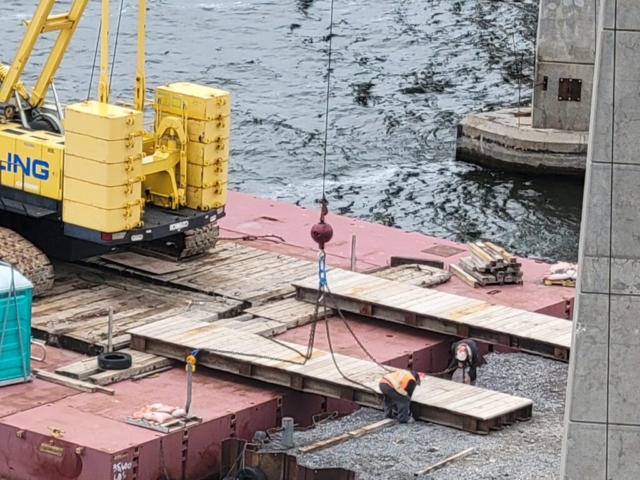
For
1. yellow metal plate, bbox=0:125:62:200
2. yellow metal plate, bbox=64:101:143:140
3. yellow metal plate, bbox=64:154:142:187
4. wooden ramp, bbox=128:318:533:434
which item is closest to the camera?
wooden ramp, bbox=128:318:533:434

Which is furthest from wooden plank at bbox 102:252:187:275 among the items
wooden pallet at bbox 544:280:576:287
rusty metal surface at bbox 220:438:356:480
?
rusty metal surface at bbox 220:438:356:480

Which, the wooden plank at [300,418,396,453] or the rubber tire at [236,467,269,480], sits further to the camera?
the wooden plank at [300,418,396,453]

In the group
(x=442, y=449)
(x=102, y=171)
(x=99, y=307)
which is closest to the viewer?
(x=442, y=449)

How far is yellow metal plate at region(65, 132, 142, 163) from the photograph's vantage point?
974 inches

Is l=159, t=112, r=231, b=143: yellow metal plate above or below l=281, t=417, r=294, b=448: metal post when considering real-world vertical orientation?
above

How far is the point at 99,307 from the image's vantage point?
2556 centimetres

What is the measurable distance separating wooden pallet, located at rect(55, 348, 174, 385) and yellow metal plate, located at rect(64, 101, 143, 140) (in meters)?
3.08

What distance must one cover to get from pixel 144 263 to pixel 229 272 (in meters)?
1.29

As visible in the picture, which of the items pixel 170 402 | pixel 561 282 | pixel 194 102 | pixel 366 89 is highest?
pixel 194 102

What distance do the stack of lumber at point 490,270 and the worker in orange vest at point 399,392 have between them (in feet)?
18.7

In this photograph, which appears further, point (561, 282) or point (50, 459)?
point (561, 282)

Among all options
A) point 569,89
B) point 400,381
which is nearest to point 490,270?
point 400,381

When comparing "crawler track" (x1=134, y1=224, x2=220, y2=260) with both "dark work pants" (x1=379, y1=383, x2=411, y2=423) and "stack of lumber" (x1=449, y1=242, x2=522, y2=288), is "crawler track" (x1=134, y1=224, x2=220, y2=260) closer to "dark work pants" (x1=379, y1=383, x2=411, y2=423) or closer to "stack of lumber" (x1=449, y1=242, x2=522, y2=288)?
"stack of lumber" (x1=449, y1=242, x2=522, y2=288)

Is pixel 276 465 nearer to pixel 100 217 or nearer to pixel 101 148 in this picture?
pixel 100 217
